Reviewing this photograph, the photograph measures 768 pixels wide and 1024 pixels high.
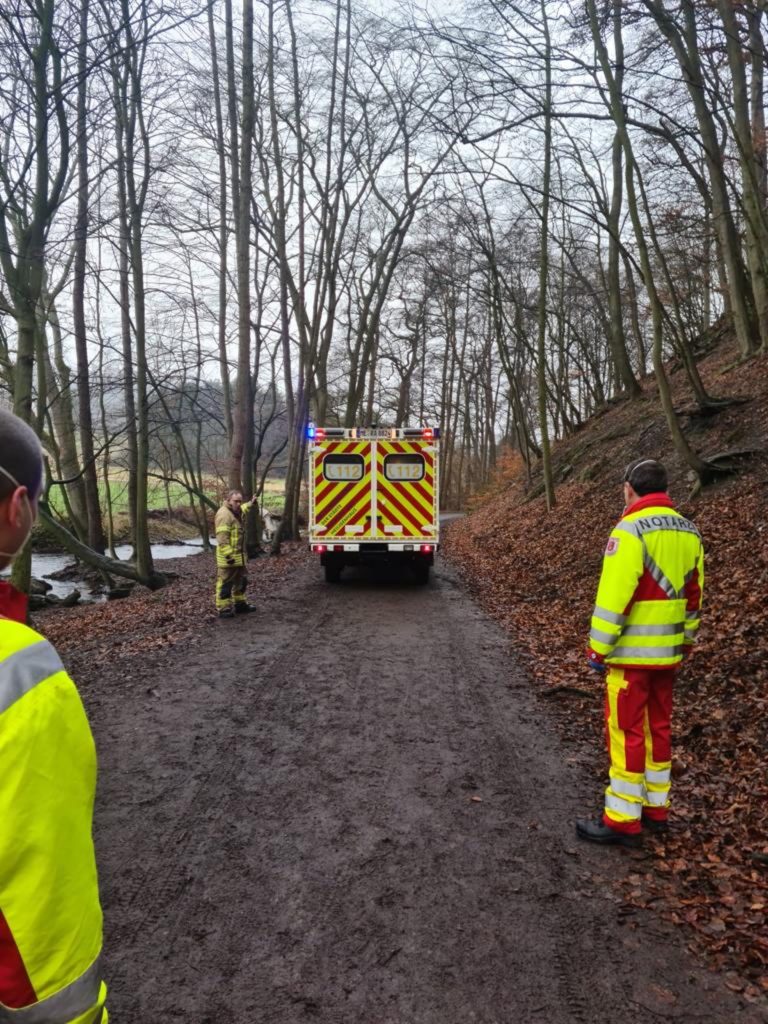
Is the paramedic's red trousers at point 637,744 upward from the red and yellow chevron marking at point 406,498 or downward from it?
downward

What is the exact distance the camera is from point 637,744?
145 inches

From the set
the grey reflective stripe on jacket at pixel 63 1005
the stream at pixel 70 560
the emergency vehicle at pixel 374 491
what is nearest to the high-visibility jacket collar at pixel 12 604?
the grey reflective stripe on jacket at pixel 63 1005

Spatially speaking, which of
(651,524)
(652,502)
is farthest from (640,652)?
(652,502)

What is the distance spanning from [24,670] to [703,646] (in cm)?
648

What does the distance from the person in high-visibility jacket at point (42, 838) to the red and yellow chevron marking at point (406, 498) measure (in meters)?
11.0

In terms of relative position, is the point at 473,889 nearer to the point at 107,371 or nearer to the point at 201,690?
the point at 201,690

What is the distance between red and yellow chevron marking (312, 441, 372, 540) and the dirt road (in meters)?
5.76

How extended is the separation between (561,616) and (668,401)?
3.96m

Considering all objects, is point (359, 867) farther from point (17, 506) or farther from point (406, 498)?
point (406, 498)

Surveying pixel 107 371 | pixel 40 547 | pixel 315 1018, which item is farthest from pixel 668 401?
pixel 40 547

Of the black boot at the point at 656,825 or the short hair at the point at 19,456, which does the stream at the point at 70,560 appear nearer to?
the black boot at the point at 656,825

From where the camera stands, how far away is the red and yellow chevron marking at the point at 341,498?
12195mm

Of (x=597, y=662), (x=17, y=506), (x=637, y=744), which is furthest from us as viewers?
(x=597, y=662)

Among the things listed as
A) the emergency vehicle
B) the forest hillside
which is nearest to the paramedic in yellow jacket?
the emergency vehicle
